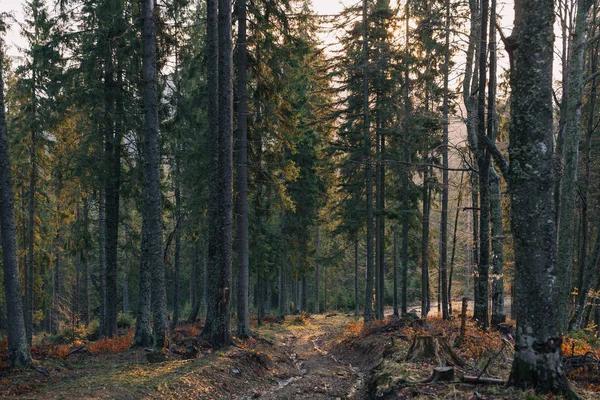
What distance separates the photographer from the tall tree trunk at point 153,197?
11367mm

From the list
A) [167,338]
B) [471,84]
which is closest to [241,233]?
[167,338]

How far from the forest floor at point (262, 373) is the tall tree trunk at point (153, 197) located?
1.07 meters

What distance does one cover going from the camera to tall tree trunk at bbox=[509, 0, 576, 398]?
5.69 m

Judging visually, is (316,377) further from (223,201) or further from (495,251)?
(495,251)

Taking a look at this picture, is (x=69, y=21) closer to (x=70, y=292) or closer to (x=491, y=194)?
(x=491, y=194)

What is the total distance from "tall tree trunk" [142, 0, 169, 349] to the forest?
53mm

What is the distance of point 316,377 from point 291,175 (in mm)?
8177

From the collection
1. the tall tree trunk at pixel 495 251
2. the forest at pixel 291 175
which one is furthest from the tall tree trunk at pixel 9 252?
the tall tree trunk at pixel 495 251

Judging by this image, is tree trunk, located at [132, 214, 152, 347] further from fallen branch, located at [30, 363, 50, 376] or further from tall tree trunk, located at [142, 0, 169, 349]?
fallen branch, located at [30, 363, 50, 376]

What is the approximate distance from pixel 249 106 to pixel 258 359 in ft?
32.0

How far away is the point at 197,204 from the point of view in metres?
18.0

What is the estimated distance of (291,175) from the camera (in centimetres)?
1717

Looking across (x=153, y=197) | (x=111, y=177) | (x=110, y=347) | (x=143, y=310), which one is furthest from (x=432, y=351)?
(x=111, y=177)

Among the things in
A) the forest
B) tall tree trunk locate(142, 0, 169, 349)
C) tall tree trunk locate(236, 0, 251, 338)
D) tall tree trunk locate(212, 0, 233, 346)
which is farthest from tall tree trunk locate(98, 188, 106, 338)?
tall tree trunk locate(212, 0, 233, 346)
